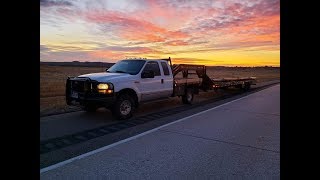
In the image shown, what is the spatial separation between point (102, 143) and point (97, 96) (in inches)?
125

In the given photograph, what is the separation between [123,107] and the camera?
9922mm

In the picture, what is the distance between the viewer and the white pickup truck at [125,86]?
9.62 metres

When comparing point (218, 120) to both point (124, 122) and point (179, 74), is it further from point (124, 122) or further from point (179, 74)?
point (179, 74)

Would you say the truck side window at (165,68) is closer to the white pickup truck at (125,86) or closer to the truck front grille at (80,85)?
the white pickup truck at (125,86)

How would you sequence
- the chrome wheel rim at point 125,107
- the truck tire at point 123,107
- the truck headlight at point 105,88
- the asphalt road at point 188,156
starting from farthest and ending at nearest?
the chrome wheel rim at point 125,107 < the truck tire at point 123,107 < the truck headlight at point 105,88 < the asphalt road at point 188,156

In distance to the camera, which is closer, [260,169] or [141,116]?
[260,169]

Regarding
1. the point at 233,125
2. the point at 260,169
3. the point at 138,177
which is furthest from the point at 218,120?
the point at 138,177

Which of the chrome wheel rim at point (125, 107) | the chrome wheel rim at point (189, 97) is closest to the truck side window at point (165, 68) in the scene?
the chrome wheel rim at point (189, 97)

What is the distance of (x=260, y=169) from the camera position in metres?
4.91

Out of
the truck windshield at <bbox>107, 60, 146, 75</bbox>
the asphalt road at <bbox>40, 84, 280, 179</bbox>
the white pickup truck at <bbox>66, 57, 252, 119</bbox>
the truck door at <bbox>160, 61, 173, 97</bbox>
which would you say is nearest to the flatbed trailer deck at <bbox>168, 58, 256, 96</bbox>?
the white pickup truck at <bbox>66, 57, 252, 119</bbox>

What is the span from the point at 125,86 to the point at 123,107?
0.72 metres

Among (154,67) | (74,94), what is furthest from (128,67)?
(74,94)

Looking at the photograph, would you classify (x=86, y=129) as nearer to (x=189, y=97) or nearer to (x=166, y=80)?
(x=166, y=80)

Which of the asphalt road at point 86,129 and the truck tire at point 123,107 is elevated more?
the truck tire at point 123,107
